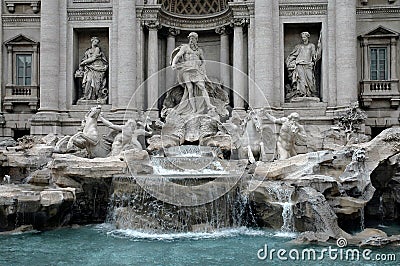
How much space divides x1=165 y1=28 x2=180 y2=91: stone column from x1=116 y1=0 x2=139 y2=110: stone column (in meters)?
1.81

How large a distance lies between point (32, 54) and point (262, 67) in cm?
997

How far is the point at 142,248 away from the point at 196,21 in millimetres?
12881

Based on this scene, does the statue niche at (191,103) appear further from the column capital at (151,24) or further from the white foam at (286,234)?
the white foam at (286,234)

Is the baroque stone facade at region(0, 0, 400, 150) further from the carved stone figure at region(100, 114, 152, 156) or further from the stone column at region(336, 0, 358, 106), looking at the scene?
the carved stone figure at region(100, 114, 152, 156)

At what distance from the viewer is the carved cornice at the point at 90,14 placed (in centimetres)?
2098

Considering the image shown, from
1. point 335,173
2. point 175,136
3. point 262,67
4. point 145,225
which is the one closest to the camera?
point 145,225

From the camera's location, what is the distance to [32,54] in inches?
869

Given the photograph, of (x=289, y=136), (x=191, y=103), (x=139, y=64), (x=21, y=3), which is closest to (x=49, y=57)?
(x=21, y=3)

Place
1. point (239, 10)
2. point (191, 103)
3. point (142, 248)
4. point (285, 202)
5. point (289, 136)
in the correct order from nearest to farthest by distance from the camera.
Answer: point (142, 248)
point (285, 202)
point (289, 136)
point (191, 103)
point (239, 10)

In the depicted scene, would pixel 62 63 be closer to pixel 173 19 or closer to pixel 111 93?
pixel 111 93

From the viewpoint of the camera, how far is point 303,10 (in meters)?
20.6

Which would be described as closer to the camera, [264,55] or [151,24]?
[264,55]

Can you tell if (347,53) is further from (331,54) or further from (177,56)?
(177,56)

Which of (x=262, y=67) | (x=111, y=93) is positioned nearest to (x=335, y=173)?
(x=262, y=67)
